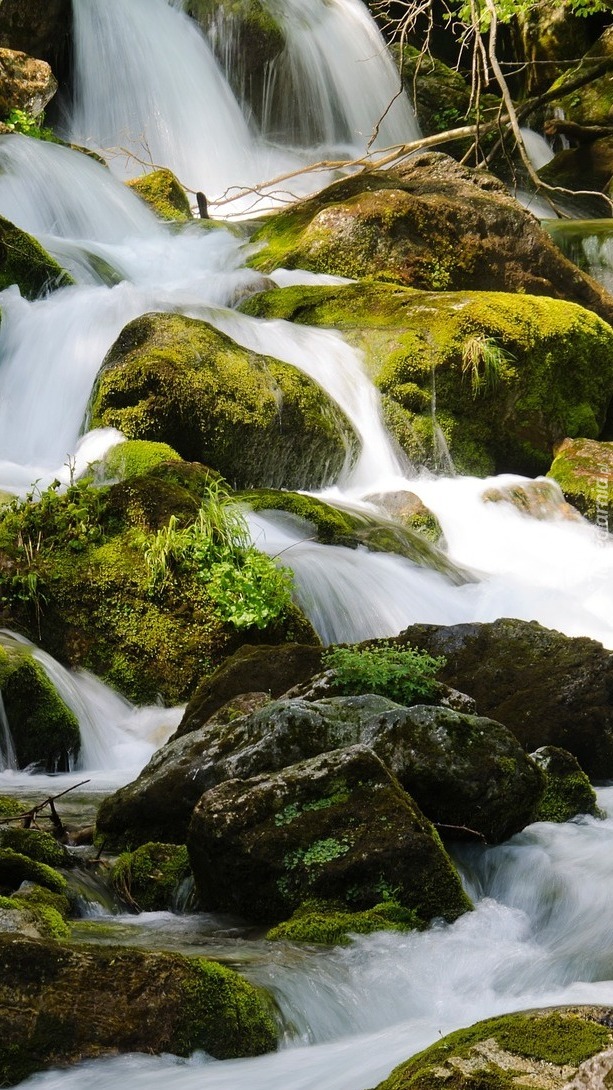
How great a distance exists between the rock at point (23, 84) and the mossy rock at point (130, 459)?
11.2 meters

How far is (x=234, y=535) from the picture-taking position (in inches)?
329

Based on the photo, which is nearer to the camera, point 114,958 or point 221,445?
point 114,958

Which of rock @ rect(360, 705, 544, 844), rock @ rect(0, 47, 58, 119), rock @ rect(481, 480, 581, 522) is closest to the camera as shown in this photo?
rock @ rect(360, 705, 544, 844)

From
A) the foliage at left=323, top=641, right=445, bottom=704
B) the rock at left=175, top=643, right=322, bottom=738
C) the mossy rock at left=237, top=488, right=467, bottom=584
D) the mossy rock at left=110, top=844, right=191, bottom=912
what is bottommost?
the mossy rock at left=237, top=488, right=467, bottom=584

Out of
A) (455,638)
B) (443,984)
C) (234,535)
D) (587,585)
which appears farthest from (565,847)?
(587,585)

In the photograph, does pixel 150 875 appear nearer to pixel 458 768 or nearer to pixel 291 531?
pixel 458 768

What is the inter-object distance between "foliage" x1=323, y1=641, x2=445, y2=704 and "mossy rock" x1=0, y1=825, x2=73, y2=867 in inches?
65.5

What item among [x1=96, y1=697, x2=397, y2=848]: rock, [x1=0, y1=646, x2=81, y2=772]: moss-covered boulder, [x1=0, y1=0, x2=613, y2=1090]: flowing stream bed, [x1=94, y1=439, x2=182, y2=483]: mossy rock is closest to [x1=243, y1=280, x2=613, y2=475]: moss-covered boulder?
[x1=0, y1=0, x2=613, y2=1090]: flowing stream bed

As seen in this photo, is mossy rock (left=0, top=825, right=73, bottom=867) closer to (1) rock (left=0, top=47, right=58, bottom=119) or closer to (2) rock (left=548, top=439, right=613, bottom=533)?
(2) rock (left=548, top=439, right=613, bottom=533)

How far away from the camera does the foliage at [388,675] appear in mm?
5730

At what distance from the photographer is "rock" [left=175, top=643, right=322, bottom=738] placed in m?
6.51

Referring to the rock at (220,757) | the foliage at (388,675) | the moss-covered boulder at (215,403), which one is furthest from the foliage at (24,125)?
the rock at (220,757)

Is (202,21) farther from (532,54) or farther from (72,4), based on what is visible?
(532,54)

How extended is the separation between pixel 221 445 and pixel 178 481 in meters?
1.65
